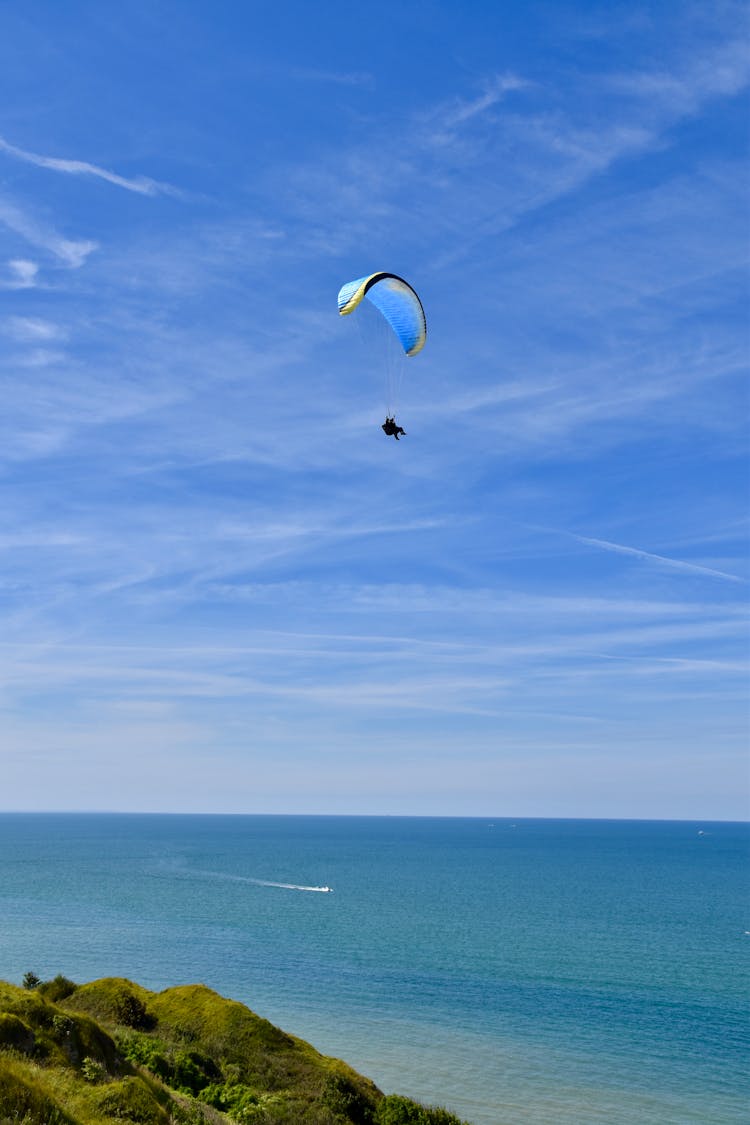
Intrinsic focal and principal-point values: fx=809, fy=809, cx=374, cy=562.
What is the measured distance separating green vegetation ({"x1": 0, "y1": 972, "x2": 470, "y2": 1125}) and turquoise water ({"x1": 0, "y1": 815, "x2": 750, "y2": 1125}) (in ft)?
32.0

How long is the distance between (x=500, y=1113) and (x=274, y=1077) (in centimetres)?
1170

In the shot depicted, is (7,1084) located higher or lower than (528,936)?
higher

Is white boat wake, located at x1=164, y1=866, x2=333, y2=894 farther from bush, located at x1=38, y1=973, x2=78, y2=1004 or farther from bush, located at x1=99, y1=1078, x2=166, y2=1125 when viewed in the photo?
bush, located at x1=99, y1=1078, x2=166, y2=1125

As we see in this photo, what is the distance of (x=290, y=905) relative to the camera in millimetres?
95375

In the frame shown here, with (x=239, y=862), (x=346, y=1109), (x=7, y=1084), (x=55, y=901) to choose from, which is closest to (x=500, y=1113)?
(x=346, y=1109)

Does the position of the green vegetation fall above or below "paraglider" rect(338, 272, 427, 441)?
below

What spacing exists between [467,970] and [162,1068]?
42765mm

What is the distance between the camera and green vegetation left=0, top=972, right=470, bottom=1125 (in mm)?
16156

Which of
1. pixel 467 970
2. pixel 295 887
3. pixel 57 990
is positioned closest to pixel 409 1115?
pixel 57 990

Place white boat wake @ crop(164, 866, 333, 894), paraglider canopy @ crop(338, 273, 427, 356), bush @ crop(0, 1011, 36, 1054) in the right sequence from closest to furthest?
bush @ crop(0, 1011, 36, 1054)
paraglider canopy @ crop(338, 273, 427, 356)
white boat wake @ crop(164, 866, 333, 894)

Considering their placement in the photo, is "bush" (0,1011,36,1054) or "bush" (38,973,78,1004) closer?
"bush" (0,1011,36,1054)

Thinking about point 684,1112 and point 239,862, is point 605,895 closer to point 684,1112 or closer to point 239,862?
point 239,862

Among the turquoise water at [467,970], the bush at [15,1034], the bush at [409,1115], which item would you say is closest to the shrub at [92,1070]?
the bush at [15,1034]

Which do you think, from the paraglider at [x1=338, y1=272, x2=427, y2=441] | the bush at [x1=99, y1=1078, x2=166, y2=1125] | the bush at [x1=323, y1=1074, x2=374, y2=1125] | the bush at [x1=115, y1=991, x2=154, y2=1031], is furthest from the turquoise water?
the paraglider at [x1=338, y1=272, x2=427, y2=441]
